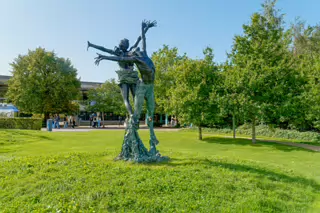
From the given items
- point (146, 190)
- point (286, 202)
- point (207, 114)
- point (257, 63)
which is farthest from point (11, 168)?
point (257, 63)

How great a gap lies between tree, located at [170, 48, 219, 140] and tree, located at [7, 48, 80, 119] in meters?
20.6

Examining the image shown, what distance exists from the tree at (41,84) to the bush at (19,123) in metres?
7.61

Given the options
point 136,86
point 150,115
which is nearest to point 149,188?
point 150,115

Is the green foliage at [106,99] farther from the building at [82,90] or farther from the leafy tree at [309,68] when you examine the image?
the leafy tree at [309,68]

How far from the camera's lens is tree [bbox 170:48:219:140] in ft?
58.0

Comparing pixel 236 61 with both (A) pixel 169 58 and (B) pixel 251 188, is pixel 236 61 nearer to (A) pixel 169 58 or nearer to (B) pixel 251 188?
(B) pixel 251 188

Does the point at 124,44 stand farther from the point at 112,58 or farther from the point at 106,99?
the point at 106,99

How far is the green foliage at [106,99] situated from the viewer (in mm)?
40000

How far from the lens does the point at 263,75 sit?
1598cm

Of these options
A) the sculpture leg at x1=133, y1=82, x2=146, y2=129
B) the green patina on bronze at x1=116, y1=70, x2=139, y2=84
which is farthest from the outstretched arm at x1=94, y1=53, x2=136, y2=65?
the sculpture leg at x1=133, y1=82, x2=146, y2=129

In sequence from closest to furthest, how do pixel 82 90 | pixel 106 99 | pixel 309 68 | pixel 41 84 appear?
1. pixel 309 68
2. pixel 41 84
3. pixel 106 99
4. pixel 82 90

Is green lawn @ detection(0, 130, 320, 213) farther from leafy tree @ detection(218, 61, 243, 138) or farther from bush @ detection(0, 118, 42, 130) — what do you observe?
bush @ detection(0, 118, 42, 130)

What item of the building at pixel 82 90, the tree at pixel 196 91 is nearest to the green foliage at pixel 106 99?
the building at pixel 82 90

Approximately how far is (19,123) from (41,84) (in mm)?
9309
